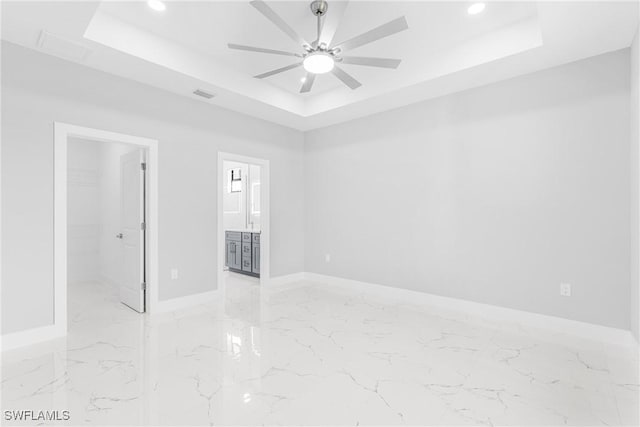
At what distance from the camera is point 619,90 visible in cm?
Answer: 287

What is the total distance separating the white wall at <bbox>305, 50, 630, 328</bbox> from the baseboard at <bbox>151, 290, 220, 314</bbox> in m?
2.05

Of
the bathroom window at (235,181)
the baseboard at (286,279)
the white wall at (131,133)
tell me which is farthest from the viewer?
the bathroom window at (235,181)

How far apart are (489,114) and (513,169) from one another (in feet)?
2.27

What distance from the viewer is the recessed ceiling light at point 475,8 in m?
2.65

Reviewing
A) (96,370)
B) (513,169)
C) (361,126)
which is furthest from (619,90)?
(96,370)

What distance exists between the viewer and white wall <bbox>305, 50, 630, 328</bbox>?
292 centimetres

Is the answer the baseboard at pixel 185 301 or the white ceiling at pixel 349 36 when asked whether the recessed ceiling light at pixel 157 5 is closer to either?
the white ceiling at pixel 349 36

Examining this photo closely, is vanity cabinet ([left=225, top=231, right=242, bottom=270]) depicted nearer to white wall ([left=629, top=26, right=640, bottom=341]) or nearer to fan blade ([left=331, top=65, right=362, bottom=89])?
fan blade ([left=331, top=65, right=362, bottom=89])

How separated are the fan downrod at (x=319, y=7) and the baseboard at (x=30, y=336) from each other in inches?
145

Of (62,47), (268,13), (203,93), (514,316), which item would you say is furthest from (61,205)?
(514,316)

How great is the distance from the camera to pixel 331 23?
2.38 metres

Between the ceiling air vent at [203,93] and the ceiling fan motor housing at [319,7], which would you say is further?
the ceiling air vent at [203,93]

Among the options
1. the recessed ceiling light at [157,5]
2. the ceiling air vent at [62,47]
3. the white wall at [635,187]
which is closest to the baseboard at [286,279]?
the ceiling air vent at [62,47]

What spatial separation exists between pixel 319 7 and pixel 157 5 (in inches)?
→ 54.3
